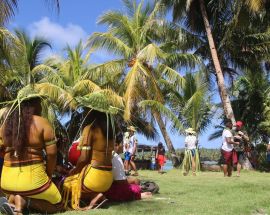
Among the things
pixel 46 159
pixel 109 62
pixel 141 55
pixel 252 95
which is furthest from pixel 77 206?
pixel 252 95

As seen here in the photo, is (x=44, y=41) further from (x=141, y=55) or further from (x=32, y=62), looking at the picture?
(x=141, y=55)

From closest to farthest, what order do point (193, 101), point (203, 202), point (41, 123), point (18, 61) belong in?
1. point (41, 123)
2. point (203, 202)
3. point (18, 61)
4. point (193, 101)

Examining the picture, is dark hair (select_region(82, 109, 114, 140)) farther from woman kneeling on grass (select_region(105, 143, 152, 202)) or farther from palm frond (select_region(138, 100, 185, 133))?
palm frond (select_region(138, 100, 185, 133))

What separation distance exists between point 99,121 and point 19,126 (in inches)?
48.1

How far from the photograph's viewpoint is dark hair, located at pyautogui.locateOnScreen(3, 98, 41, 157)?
20.1 ft

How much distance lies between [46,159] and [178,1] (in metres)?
18.1

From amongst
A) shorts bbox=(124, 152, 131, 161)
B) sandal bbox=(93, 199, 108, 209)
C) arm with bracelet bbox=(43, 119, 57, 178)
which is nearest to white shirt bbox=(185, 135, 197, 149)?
shorts bbox=(124, 152, 131, 161)

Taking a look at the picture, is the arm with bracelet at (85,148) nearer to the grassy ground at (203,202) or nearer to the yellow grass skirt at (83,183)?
the yellow grass skirt at (83,183)

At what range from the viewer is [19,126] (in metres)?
6.12

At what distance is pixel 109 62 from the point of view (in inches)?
950

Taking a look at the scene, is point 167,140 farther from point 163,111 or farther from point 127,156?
point 127,156

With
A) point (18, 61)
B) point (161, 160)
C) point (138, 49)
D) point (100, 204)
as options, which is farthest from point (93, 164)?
point (138, 49)

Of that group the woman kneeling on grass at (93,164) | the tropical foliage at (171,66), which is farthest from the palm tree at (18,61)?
the woman kneeling on grass at (93,164)

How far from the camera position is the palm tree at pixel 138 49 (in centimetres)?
2227
